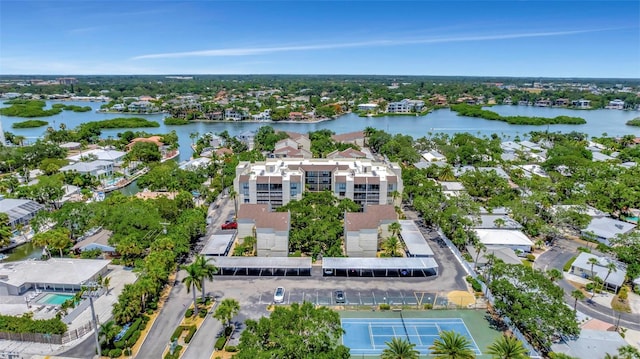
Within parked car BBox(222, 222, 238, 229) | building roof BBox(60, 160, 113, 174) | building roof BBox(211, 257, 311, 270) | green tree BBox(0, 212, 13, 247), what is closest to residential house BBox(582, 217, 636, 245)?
building roof BBox(211, 257, 311, 270)

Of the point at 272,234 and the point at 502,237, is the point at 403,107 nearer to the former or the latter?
the point at 502,237

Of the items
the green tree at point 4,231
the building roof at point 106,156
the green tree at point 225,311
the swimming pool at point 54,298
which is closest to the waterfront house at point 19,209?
the green tree at point 4,231

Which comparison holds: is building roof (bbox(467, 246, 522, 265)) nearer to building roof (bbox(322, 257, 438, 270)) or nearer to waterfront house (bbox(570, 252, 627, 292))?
building roof (bbox(322, 257, 438, 270))

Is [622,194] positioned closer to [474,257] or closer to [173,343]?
[474,257]

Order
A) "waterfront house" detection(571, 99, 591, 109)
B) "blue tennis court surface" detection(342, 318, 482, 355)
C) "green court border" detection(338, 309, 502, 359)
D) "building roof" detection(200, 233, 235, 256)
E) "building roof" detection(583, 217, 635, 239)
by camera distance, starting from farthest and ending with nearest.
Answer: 1. "waterfront house" detection(571, 99, 591, 109)
2. "building roof" detection(583, 217, 635, 239)
3. "building roof" detection(200, 233, 235, 256)
4. "green court border" detection(338, 309, 502, 359)
5. "blue tennis court surface" detection(342, 318, 482, 355)

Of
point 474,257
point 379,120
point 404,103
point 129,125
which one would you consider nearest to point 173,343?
point 474,257
